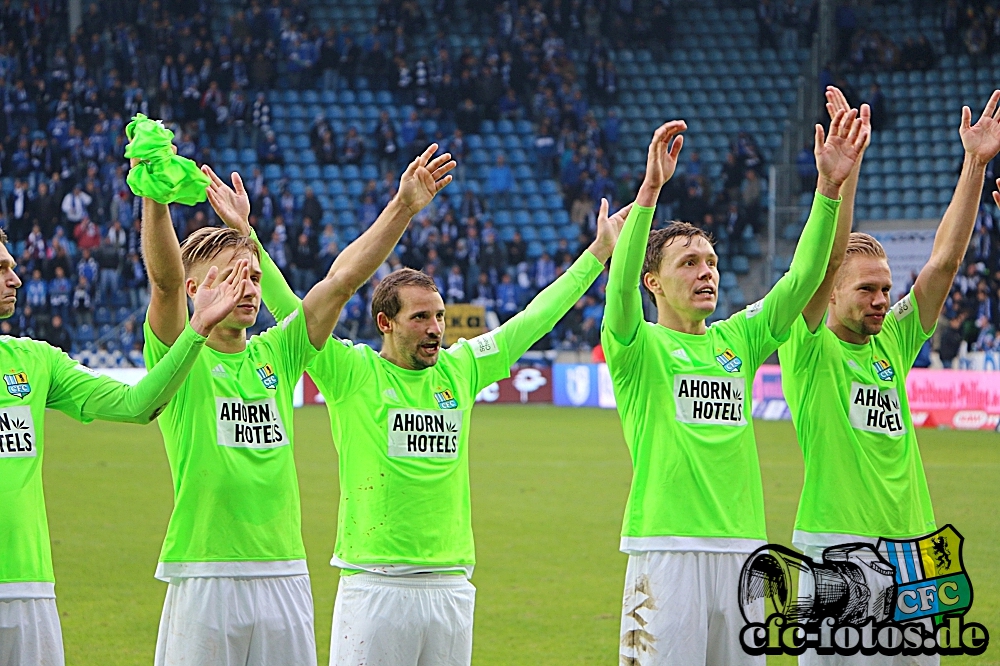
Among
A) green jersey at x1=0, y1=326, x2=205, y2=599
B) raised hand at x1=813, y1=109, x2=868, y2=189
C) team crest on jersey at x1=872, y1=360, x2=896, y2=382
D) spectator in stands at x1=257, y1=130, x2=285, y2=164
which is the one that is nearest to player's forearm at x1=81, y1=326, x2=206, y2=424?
green jersey at x1=0, y1=326, x2=205, y2=599

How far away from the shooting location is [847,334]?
5.50m

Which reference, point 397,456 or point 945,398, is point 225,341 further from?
point 945,398

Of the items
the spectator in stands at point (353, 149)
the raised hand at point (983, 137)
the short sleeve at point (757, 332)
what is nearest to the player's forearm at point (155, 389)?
the short sleeve at point (757, 332)

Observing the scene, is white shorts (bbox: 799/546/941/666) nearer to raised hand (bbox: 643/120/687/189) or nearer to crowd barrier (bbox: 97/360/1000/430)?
raised hand (bbox: 643/120/687/189)

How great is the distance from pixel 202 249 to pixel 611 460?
12.1 meters

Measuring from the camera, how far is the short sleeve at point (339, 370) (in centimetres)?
502

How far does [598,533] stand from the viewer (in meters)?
11.9

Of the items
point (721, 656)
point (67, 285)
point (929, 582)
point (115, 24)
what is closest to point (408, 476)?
point (721, 656)

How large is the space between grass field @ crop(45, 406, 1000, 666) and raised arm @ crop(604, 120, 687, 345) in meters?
3.30

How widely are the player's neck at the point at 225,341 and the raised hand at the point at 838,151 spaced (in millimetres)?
2334

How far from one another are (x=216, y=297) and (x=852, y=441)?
2607 mm

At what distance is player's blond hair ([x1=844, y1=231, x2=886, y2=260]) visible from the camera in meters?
5.53

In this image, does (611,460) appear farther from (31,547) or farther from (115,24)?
(115,24)

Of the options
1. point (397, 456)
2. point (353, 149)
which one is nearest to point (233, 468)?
point (397, 456)
